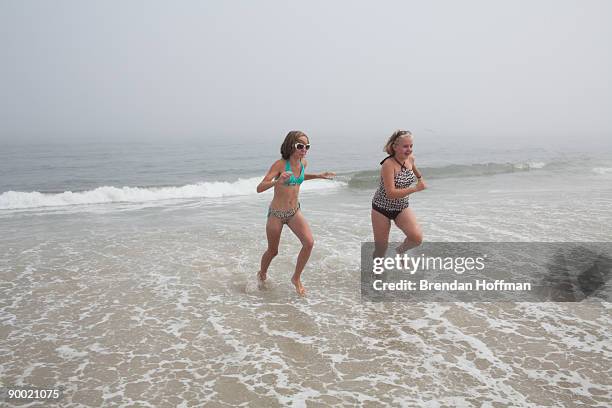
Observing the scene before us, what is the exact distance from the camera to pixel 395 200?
5.71 m

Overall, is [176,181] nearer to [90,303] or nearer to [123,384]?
[90,303]

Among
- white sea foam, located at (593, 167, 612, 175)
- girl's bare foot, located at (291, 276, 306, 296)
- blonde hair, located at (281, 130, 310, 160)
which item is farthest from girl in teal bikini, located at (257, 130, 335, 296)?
white sea foam, located at (593, 167, 612, 175)

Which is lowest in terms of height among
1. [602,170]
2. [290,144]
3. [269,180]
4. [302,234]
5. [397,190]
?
[602,170]

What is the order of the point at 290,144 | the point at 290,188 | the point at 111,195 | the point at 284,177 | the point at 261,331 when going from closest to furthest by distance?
the point at 261,331, the point at 284,177, the point at 290,144, the point at 290,188, the point at 111,195

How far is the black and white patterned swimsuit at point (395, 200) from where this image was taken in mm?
5616

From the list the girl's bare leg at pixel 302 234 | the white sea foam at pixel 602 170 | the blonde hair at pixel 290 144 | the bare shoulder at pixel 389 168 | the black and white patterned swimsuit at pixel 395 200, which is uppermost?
the blonde hair at pixel 290 144

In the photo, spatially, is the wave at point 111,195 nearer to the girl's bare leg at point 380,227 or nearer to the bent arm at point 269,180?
the bent arm at point 269,180

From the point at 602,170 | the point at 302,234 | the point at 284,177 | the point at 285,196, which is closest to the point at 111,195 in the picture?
the point at 285,196

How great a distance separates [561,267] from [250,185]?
17296 millimetres

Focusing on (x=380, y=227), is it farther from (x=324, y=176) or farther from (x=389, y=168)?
(x=324, y=176)

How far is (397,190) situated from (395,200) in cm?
30

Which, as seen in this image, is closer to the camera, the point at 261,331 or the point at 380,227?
the point at 261,331

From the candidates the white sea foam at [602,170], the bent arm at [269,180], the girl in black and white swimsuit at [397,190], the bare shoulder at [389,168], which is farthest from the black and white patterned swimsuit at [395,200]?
the white sea foam at [602,170]

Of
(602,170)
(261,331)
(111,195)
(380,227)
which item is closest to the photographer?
(261,331)
